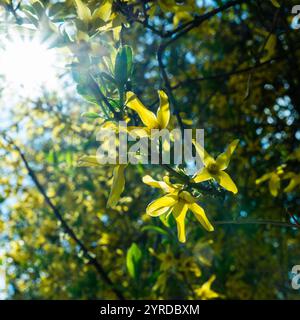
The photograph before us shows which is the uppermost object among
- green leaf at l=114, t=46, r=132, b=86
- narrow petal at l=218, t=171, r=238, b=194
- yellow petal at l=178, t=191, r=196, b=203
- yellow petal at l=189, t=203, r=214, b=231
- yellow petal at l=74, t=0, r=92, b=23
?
yellow petal at l=74, t=0, r=92, b=23

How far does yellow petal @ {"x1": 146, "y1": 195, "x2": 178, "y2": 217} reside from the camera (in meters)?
1.15

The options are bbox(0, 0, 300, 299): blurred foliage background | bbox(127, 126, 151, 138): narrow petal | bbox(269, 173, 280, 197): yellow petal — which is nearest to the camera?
bbox(127, 126, 151, 138): narrow petal

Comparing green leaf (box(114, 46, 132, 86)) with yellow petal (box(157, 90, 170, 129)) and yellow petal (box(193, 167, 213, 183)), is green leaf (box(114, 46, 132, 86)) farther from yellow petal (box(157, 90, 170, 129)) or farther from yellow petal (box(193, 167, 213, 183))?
yellow petal (box(193, 167, 213, 183))

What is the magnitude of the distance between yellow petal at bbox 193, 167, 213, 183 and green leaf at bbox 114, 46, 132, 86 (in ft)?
1.03

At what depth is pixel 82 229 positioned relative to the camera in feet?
11.8

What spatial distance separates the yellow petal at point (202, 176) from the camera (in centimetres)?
112

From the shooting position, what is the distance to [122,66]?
44.4 inches

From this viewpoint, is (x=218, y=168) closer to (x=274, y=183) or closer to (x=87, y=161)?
(x=87, y=161)

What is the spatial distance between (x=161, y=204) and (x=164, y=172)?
54.3 inches

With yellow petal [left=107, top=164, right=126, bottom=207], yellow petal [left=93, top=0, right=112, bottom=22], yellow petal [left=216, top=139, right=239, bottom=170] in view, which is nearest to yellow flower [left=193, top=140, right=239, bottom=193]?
yellow petal [left=216, top=139, right=239, bottom=170]

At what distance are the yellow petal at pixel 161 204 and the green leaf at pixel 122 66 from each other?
12.9 inches
